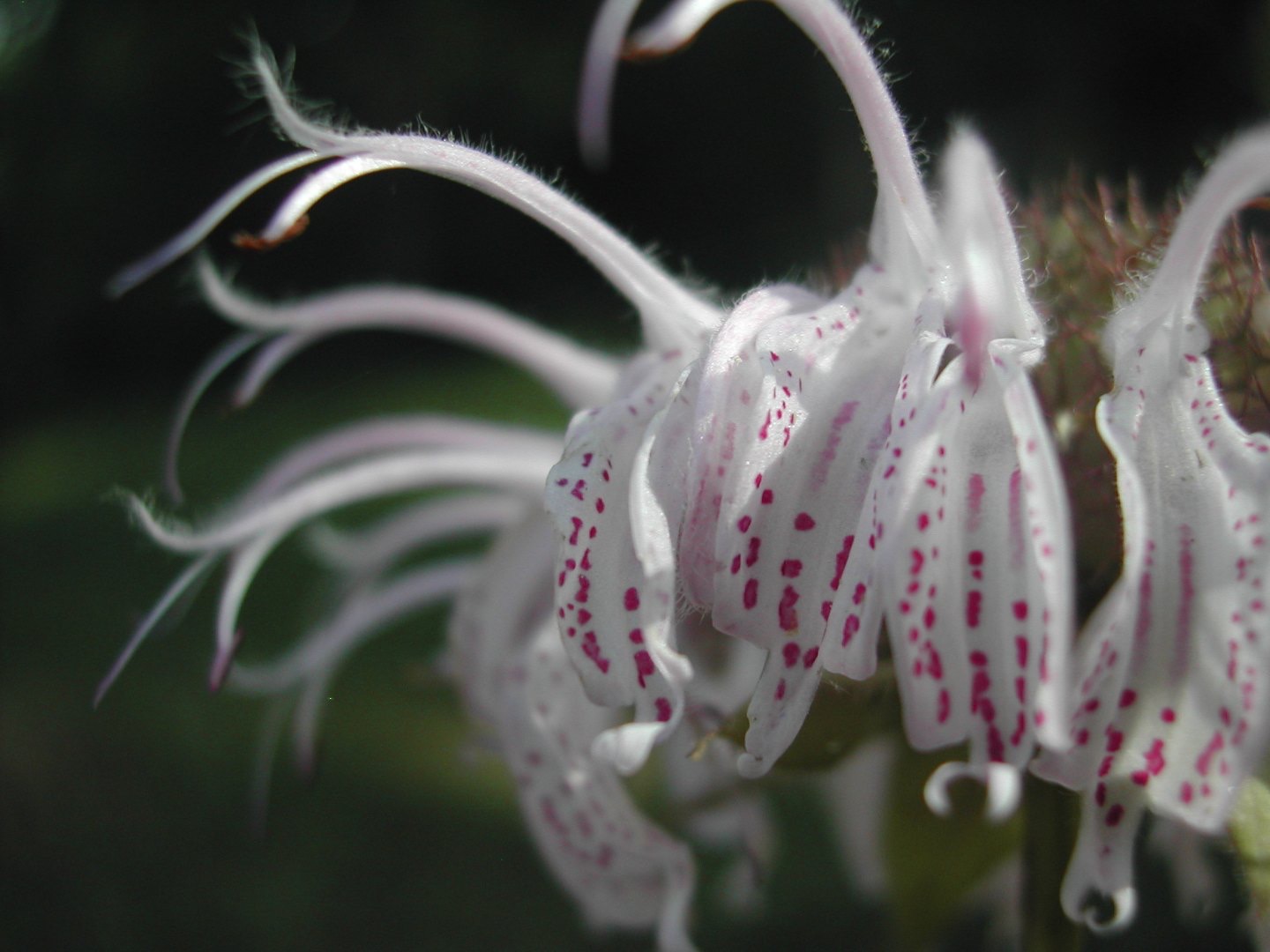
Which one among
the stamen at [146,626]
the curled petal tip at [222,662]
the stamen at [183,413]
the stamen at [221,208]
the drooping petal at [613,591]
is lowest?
the drooping petal at [613,591]

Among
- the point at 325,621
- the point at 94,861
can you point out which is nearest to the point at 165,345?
the point at 94,861

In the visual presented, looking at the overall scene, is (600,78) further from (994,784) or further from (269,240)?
(994,784)

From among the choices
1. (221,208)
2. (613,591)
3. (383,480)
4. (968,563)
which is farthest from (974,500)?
(383,480)

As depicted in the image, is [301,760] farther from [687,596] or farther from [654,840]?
[687,596]

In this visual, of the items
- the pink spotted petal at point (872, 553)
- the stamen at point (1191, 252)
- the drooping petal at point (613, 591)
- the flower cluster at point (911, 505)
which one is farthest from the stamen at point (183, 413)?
the stamen at point (1191, 252)

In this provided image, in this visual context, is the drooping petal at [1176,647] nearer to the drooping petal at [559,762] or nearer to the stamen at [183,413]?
the drooping petal at [559,762]

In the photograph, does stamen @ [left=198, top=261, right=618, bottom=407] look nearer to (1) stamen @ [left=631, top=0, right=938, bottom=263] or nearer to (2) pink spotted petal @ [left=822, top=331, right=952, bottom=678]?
(1) stamen @ [left=631, top=0, right=938, bottom=263]

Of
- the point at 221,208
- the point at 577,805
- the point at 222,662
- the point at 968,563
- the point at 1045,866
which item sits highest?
the point at 221,208
